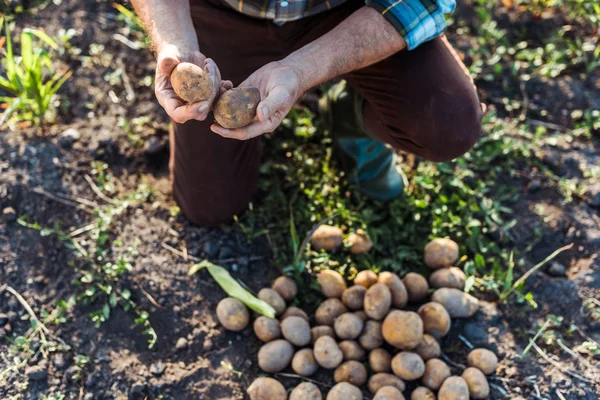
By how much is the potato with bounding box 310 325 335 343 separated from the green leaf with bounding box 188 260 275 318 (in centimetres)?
15

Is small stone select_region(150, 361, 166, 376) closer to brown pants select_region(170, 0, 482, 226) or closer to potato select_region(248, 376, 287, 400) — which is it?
potato select_region(248, 376, 287, 400)

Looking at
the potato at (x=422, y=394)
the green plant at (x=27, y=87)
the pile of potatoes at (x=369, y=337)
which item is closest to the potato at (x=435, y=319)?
the pile of potatoes at (x=369, y=337)

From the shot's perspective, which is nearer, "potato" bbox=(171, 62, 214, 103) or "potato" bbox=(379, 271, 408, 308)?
"potato" bbox=(171, 62, 214, 103)

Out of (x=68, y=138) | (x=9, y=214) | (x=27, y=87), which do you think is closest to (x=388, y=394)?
(x=9, y=214)

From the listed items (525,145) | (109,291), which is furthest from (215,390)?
(525,145)

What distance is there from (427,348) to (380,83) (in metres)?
0.94

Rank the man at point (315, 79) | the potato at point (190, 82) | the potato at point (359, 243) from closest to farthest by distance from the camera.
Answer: the potato at point (190, 82) < the man at point (315, 79) < the potato at point (359, 243)

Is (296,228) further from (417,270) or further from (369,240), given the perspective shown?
(417,270)

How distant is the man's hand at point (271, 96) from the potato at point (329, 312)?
0.74 meters

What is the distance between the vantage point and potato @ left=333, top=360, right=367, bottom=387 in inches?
79.8

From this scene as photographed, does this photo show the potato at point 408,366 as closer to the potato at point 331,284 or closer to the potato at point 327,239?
the potato at point 331,284

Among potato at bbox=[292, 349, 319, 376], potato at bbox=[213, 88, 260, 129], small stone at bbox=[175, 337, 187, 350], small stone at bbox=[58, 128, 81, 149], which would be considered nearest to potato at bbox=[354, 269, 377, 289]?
potato at bbox=[292, 349, 319, 376]

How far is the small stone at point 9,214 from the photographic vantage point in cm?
233

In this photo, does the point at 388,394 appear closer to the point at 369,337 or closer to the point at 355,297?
the point at 369,337
